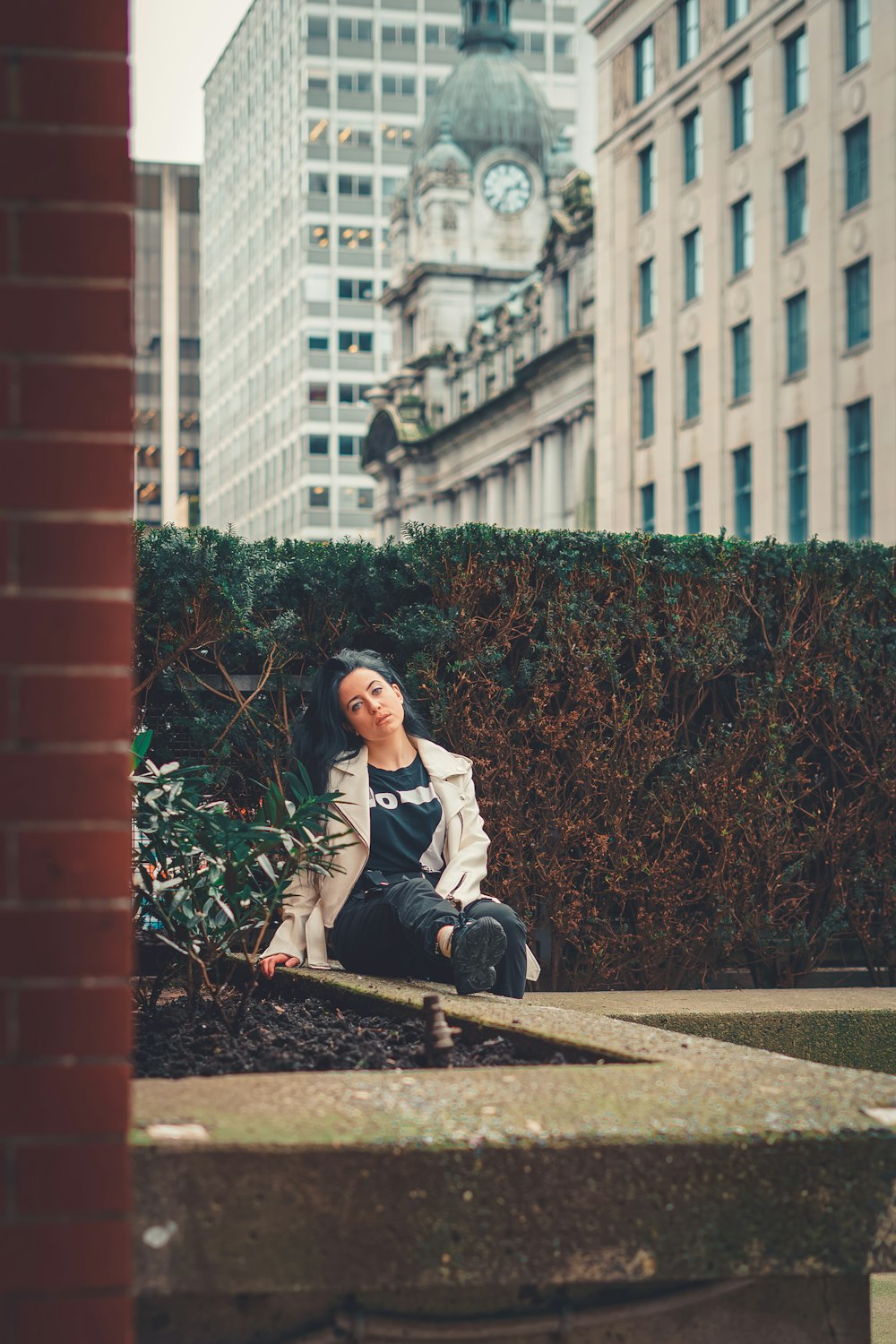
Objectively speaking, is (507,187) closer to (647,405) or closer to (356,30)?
(647,405)

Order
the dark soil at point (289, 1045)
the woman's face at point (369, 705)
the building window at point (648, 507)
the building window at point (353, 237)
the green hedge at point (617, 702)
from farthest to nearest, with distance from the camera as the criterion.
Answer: the building window at point (353, 237), the building window at point (648, 507), the green hedge at point (617, 702), the woman's face at point (369, 705), the dark soil at point (289, 1045)

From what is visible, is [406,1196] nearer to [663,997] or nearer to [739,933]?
[663,997]

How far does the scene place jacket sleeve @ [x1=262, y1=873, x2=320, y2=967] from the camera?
18.7ft

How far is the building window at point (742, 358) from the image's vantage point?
41.8m

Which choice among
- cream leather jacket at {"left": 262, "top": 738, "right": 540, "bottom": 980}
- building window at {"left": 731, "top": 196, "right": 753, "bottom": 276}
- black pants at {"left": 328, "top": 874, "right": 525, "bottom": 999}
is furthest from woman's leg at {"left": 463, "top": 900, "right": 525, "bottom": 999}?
building window at {"left": 731, "top": 196, "right": 753, "bottom": 276}

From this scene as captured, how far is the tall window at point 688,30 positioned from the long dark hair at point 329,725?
138 ft

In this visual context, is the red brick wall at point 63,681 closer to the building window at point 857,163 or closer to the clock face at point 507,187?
the building window at point 857,163

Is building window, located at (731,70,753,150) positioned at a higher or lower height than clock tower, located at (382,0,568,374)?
lower

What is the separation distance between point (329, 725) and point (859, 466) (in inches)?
1252

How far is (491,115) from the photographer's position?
8238cm

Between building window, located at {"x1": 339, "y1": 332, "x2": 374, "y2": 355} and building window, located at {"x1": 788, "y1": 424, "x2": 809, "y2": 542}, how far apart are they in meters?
73.0

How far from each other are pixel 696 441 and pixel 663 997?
38219 mm

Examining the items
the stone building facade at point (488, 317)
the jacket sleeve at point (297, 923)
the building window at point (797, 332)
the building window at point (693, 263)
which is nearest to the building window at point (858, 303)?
the building window at point (797, 332)

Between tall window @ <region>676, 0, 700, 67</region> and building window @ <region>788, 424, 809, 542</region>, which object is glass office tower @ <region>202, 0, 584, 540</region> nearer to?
tall window @ <region>676, 0, 700, 67</region>
